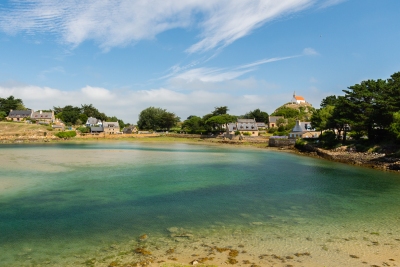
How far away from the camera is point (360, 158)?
3684 cm

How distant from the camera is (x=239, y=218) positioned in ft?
48.4

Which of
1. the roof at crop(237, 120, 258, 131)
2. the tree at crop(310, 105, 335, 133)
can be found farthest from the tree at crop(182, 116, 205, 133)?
the tree at crop(310, 105, 335, 133)

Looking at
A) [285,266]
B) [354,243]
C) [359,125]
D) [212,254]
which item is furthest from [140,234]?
[359,125]

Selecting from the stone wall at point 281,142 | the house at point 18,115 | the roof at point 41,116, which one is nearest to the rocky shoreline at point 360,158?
the stone wall at point 281,142

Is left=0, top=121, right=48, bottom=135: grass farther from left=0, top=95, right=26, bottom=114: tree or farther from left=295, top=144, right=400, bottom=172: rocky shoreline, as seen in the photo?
left=295, top=144, right=400, bottom=172: rocky shoreline

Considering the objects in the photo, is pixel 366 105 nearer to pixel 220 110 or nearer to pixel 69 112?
pixel 220 110

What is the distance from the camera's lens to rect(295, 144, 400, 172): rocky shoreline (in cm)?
3166

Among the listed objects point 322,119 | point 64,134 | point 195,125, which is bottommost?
point 64,134

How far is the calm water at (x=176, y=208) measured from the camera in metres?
11.7

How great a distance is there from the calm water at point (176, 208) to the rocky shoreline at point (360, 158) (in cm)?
389

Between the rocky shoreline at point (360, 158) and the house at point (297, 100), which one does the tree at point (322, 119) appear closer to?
the rocky shoreline at point (360, 158)

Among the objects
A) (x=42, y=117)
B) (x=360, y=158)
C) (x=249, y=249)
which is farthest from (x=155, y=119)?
(x=249, y=249)

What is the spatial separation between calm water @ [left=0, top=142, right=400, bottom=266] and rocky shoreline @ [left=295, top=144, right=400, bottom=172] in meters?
3.89

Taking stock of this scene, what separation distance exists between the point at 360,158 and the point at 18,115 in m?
121
